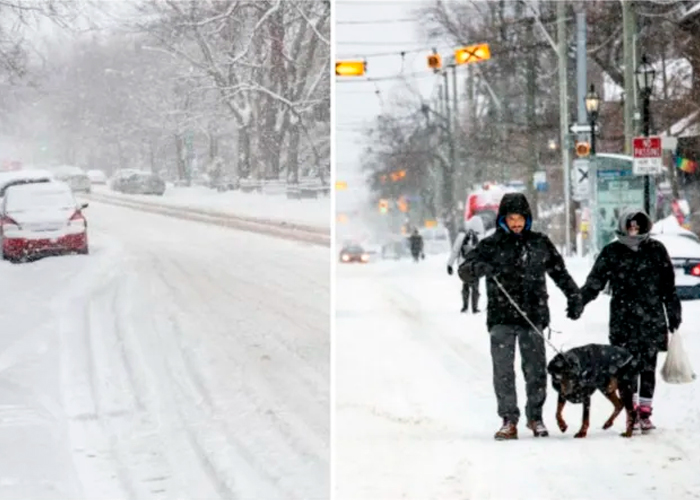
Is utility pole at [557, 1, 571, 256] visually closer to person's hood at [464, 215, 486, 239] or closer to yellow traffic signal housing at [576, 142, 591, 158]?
yellow traffic signal housing at [576, 142, 591, 158]

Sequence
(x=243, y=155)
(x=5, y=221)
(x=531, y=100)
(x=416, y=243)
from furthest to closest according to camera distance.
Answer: (x=416, y=243), (x=531, y=100), (x=243, y=155), (x=5, y=221)

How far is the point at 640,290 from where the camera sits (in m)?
4.42

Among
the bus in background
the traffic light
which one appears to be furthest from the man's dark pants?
the traffic light

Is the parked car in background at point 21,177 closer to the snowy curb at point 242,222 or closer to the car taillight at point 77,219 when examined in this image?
the car taillight at point 77,219

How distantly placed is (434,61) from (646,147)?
1.01 metres

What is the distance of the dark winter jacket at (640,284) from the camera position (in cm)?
441

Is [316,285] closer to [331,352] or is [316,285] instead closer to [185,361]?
[331,352]

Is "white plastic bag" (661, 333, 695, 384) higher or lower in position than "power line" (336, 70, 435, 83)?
lower

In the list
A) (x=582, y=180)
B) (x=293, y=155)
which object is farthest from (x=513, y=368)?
(x=582, y=180)

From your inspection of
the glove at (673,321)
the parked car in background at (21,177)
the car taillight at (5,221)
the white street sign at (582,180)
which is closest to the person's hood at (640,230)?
the glove at (673,321)

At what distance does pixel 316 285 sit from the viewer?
396cm

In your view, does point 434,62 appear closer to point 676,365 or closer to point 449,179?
point 449,179

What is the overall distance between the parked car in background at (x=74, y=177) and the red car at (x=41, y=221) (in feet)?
0.07

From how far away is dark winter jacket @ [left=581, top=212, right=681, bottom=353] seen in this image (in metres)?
4.41
